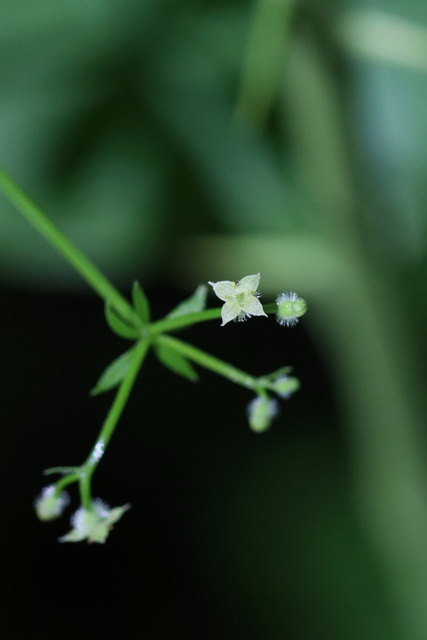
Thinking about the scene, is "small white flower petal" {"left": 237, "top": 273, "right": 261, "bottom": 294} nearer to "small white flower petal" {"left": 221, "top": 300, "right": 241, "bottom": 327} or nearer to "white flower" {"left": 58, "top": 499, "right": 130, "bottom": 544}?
"small white flower petal" {"left": 221, "top": 300, "right": 241, "bottom": 327}

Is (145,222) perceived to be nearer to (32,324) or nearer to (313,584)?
(32,324)

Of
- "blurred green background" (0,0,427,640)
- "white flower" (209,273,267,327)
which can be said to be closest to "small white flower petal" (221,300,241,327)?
"white flower" (209,273,267,327)

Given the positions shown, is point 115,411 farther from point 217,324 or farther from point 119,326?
point 217,324

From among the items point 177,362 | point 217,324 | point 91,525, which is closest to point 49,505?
point 91,525

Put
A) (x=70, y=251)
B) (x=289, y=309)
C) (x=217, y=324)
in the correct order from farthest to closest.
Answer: (x=217, y=324)
(x=70, y=251)
(x=289, y=309)

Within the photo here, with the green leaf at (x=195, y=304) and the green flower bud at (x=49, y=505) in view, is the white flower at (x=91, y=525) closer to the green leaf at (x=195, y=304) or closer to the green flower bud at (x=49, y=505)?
the green flower bud at (x=49, y=505)

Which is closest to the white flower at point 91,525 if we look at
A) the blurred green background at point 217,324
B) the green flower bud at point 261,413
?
the green flower bud at point 261,413
